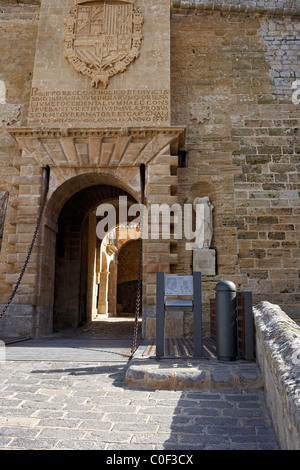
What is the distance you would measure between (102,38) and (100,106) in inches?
64.8

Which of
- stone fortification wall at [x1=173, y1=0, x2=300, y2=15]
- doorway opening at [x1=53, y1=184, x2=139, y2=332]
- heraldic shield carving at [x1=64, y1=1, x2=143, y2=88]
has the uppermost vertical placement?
stone fortification wall at [x1=173, y1=0, x2=300, y2=15]

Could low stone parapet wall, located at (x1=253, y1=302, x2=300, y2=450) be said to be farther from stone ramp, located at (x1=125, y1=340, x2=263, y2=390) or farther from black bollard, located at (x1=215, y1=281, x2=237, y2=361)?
black bollard, located at (x1=215, y1=281, x2=237, y2=361)

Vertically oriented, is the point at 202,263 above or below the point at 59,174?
below

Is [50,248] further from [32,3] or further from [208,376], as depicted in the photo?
[32,3]

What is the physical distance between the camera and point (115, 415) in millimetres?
2859

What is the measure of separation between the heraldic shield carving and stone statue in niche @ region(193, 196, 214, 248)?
3.25 m

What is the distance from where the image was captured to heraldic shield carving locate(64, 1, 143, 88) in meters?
8.29

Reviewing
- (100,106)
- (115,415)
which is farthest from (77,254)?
(115,415)

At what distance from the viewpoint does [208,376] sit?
3533mm

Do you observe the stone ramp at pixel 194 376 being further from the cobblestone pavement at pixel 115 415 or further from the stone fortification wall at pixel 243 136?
the stone fortification wall at pixel 243 136

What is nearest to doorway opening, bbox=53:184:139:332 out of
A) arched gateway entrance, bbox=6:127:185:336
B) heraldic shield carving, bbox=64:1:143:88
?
arched gateway entrance, bbox=6:127:185:336

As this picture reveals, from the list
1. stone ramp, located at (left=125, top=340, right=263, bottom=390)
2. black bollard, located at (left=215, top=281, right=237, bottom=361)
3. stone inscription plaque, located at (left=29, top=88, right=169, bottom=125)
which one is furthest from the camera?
stone inscription plaque, located at (left=29, top=88, right=169, bottom=125)

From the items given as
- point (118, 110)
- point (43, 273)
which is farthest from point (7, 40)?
point (43, 273)

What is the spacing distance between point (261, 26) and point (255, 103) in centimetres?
217
